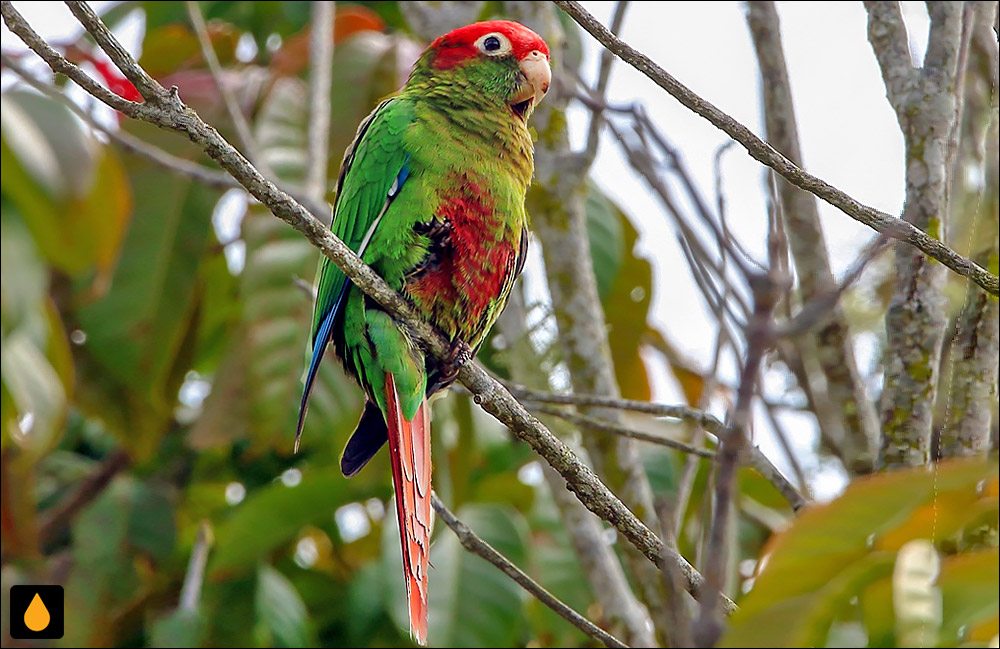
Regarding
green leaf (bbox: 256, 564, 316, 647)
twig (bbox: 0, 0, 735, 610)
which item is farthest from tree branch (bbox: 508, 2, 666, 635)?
green leaf (bbox: 256, 564, 316, 647)

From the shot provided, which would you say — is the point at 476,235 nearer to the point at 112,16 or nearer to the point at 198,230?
the point at 198,230

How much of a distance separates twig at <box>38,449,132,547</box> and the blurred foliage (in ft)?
0.06

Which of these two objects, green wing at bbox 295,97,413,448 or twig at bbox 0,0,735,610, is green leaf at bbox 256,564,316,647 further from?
twig at bbox 0,0,735,610

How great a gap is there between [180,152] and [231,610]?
1603 millimetres

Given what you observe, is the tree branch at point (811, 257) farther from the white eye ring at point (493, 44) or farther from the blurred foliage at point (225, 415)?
the blurred foliage at point (225, 415)

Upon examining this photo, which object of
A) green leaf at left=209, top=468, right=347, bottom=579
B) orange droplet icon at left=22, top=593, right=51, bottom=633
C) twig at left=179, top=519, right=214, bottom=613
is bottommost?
orange droplet icon at left=22, top=593, right=51, bottom=633

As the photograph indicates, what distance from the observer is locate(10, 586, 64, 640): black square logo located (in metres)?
3.17


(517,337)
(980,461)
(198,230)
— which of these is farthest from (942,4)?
(198,230)

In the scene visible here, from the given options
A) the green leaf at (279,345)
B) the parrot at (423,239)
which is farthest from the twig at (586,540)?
the green leaf at (279,345)

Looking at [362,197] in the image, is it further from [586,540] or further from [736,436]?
[736,436]

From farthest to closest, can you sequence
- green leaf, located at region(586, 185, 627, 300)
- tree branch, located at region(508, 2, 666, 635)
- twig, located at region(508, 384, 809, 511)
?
1. green leaf, located at region(586, 185, 627, 300)
2. tree branch, located at region(508, 2, 666, 635)
3. twig, located at region(508, 384, 809, 511)

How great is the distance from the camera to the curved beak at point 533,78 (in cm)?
255

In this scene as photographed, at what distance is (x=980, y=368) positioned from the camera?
2.31 meters

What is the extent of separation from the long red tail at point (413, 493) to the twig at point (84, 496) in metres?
2.02
